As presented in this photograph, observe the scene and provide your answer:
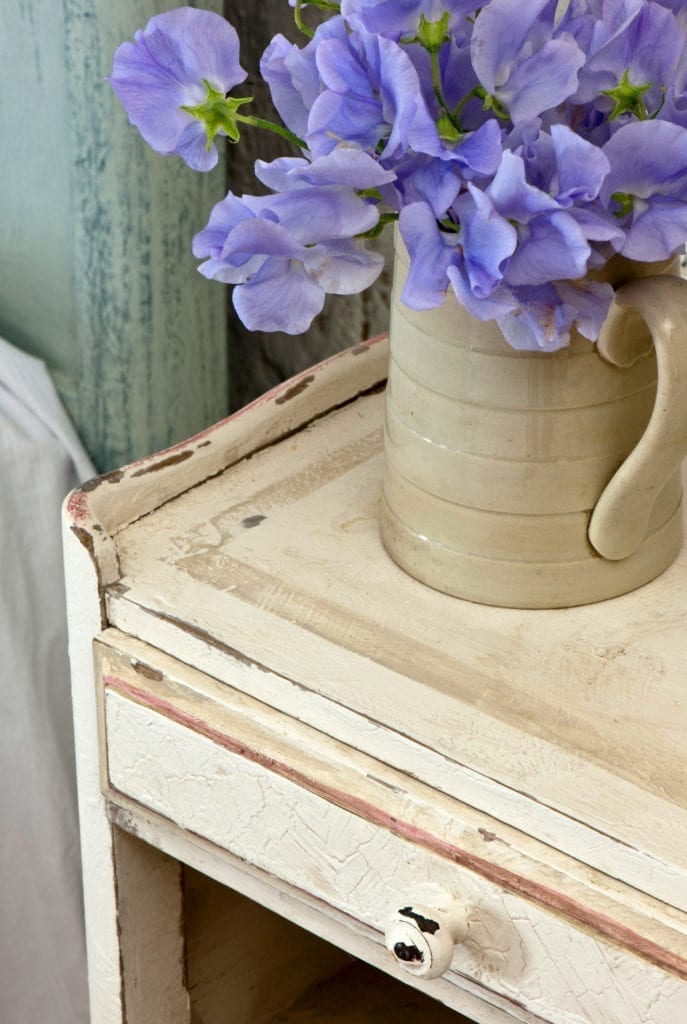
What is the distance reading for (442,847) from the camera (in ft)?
1.86

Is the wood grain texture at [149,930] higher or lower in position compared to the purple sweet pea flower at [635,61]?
lower

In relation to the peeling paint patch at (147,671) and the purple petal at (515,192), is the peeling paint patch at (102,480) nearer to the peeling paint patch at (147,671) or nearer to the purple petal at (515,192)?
the peeling paint patch at (147,671)

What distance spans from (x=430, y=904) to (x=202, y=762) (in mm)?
140

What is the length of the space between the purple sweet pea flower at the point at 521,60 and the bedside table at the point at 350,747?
25 centimetres

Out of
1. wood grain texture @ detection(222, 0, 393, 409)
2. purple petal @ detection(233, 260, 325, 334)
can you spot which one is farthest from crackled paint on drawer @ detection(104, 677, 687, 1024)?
wood grain texture @ detection(222, 0, 393, 409)

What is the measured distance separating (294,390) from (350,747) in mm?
283

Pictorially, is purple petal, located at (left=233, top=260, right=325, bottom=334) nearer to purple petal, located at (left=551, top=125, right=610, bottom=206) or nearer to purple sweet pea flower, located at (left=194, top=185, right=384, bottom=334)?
purple sweet pea flower, located at (left=194, top=185, right=384, bottom=334)

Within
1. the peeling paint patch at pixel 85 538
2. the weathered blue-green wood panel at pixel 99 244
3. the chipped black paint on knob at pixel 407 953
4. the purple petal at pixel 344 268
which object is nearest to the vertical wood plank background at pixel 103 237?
the weathered blue-green wood panel at pixel 99 244

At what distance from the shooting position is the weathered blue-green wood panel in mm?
896

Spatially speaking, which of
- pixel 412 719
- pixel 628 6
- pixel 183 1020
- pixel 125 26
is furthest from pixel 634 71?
pixel 183 1020

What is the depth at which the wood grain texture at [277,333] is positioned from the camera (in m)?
1.04

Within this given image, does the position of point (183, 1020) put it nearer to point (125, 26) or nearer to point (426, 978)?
point (426, 978)

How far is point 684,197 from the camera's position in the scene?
52 cm

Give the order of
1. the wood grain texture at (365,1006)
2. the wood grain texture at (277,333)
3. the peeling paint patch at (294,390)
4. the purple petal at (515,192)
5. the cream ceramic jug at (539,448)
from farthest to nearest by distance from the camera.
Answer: the wood grain texture at (277,333), the wood grain texture at (365,1006), the peeling paint patch at (294,390), the cream ceramic jug at (539,448), the purple petal at (515,192)
